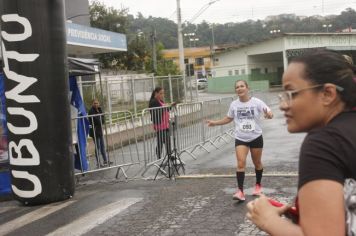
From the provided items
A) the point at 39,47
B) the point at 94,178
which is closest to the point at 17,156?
the point at 39,47

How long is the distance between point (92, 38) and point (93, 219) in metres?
10.8

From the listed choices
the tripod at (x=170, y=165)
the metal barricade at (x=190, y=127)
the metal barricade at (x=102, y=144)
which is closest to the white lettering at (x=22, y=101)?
the metal barricade at (x=102, y=144)

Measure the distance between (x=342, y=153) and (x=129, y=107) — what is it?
1880 cm

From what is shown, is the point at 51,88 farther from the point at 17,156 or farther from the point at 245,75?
the point at 245,75

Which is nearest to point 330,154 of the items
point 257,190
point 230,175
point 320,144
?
point 320,144

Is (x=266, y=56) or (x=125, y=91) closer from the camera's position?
(x=125, y=91)

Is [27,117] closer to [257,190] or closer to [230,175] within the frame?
[257,190]

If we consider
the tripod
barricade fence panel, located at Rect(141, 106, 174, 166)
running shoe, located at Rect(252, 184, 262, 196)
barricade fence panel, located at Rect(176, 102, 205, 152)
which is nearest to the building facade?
barricade fence panel, located at Rect(176, 102, 205, 152)

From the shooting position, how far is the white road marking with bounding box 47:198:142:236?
6.32 m

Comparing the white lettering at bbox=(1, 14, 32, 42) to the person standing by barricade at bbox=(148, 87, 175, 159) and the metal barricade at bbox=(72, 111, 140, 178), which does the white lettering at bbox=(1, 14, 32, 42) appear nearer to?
the metal barricade at bbox=(72, 111, 140, 178)

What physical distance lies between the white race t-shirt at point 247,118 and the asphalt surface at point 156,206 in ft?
2.91

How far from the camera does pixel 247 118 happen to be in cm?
787

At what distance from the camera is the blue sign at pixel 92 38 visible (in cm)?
1529

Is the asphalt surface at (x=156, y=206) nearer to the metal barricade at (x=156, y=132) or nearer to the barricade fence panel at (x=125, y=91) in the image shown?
the metal barricade at (x=156, y=132)
